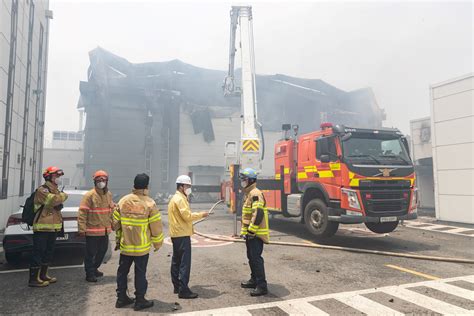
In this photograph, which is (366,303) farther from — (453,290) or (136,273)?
(136,273)

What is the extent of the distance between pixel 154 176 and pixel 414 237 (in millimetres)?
25987

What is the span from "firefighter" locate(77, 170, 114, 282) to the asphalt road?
30cm

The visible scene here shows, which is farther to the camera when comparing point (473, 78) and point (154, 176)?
point (154, 176)

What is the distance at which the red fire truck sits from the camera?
7297 millimetres

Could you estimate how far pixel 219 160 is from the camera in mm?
33906

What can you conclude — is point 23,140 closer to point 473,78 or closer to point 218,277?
point 218,277

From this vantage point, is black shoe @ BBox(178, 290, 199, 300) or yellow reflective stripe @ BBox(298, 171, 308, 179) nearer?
black shoe @ BBox(178, 290, 199, 300)

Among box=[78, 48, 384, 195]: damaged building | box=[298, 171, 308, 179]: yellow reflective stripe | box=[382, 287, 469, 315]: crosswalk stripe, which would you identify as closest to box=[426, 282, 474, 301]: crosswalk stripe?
box=[382, 287, 469, 315]: crosswalk stripe

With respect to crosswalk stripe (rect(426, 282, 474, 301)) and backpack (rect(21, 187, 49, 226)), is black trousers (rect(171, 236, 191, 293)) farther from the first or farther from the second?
crosswalk stripe (rect(426, 282, 474, 301))

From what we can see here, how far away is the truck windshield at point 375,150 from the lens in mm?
7566

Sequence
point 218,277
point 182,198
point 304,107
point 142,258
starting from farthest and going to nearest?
point 304,107 < point 218,277 < point 182,198 < point 142,258

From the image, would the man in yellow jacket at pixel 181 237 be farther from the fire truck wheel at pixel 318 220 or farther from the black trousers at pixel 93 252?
the fire truck wheel at pixel 318 220

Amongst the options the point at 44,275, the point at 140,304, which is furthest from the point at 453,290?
the point at 44,275

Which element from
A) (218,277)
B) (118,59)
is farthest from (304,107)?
(218,277)
